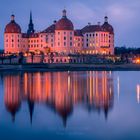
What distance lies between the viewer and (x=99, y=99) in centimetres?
2233

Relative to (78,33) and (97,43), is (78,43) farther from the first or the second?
(97,43)

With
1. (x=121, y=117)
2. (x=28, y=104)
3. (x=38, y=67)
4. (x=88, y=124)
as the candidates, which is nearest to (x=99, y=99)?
(x=28, y=104)

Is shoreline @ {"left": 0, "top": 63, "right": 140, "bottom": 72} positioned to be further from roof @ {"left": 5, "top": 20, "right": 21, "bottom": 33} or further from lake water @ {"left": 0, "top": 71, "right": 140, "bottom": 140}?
lake water @ {"left": 0, "top": 71, "right": 140, "bottom": 140}

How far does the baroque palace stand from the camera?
7912 cm

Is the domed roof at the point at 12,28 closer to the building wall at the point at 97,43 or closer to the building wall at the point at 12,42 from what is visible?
the building wall at the point at 12,42

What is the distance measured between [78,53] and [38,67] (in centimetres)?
1518

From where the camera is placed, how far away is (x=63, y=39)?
79000mm

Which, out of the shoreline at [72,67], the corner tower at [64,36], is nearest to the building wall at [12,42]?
the corner tower at [64,36]

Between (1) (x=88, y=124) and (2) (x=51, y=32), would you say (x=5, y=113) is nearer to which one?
(1) (x=88, y=124)

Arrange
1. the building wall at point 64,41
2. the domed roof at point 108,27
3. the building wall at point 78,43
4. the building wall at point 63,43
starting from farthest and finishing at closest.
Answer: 1. the domed roof at point 108,27
2. the building wall at point 78,43
3. the building wall at point 63,43
4. the building wall at point 64,41

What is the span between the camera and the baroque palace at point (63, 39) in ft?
260

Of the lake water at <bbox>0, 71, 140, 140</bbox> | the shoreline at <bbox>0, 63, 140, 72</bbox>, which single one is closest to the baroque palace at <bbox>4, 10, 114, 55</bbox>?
the shoreline at <bbox>0, 63, 140, 72</bbox>

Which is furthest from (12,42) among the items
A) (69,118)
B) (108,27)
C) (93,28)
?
(69,118)

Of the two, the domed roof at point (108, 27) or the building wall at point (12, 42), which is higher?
the domed roof at point (108, 27)
